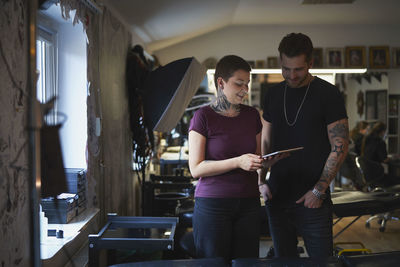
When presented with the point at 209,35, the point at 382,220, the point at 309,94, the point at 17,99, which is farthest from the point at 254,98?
the point at 17,99

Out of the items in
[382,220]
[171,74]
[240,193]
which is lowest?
[382,220]

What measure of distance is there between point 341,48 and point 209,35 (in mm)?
2253

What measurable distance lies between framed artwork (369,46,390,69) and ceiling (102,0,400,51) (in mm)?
434

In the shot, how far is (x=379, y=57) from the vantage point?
7203mm

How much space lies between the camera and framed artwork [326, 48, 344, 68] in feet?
23.6

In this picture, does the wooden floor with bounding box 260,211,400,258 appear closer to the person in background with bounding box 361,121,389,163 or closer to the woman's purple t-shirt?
the person in background with bounding box 361,121,389,163

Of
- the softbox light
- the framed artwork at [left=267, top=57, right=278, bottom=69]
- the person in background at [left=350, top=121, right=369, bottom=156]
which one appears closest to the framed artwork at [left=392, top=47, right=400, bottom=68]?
the person in background at [left=350, top=121, right=369, bottom=156]

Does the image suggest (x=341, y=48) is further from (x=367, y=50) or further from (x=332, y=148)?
(x=332, y=148)

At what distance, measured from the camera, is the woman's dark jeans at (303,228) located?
182 centimetres

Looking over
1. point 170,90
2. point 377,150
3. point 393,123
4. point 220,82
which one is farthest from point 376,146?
point 220,82

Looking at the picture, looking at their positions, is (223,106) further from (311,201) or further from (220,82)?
(311,201)

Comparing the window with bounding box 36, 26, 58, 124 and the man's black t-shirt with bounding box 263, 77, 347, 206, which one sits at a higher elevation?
the window with bounding box 36, 26, 58, 124

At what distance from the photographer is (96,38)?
9.29 ft

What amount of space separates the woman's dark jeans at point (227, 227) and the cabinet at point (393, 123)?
19.4 feet
